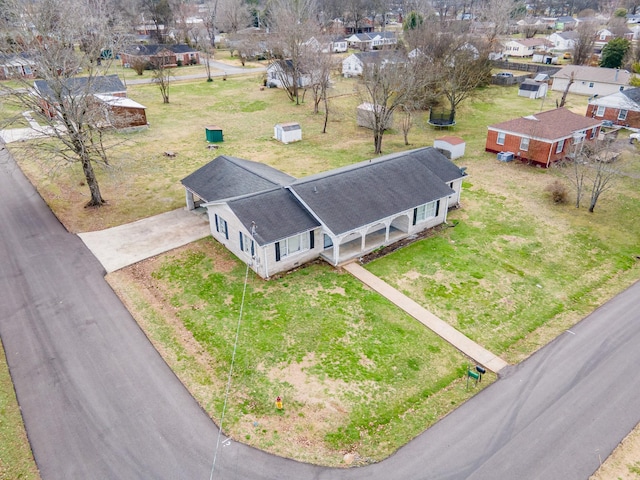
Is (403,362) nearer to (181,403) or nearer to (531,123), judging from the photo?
(181,403)

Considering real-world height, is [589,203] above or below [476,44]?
below

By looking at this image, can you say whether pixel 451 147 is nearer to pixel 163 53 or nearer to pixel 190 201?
pixel 190 201

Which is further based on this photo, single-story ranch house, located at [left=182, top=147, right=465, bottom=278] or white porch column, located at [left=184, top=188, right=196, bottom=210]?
white porch column, located at [left=184, top=188, right=196, bottom=210]

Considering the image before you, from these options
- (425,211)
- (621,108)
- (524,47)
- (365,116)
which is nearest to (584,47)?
(524,47)

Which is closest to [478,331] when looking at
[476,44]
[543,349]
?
[543,349]

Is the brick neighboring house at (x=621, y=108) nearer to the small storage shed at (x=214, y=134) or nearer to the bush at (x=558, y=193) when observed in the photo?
the bush at (x=558, y=193)

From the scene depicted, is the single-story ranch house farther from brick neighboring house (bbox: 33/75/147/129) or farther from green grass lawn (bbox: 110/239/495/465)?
brick neighboring house (bbox: 33/75/147/129)

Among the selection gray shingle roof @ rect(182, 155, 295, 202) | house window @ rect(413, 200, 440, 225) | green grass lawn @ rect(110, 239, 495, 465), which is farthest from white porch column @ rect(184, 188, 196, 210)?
house window @ rect(413, 200, 440, 225)
